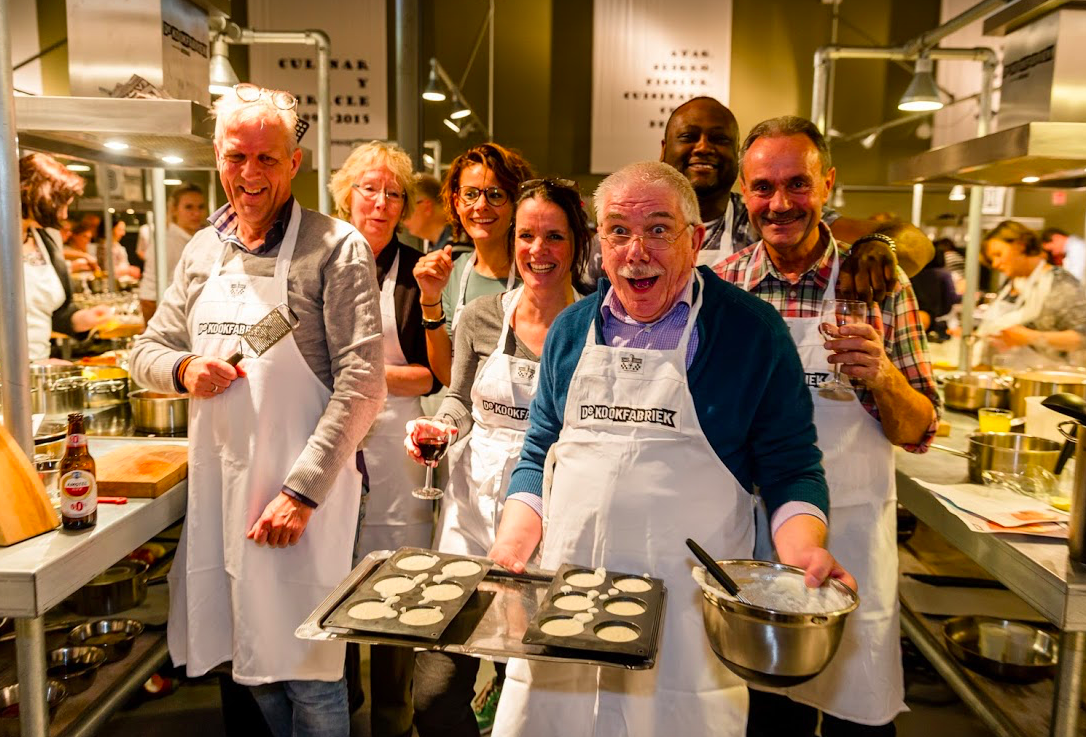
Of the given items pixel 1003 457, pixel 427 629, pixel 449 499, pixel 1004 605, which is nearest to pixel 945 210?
pixel 1004 605

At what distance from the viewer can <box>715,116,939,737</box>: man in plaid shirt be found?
2.17 metres

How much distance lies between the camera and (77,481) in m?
1.93

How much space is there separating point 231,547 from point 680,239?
1456 millimetres

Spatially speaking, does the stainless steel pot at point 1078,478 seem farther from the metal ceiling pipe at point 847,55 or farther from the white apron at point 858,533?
the metal ceiling pipe at point 847,55

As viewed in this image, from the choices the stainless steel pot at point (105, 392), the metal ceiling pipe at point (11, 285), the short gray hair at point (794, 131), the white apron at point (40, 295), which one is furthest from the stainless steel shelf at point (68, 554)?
the white apron at point (40, 295)

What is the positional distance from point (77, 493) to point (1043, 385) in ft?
11.0

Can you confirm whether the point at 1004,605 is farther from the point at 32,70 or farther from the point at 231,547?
the point at 32,70

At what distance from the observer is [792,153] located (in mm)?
2146

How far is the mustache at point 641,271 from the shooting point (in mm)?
1771

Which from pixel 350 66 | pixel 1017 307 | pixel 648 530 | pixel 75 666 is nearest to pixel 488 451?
pixel 648 530

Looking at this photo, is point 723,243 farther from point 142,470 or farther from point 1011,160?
point 142,470

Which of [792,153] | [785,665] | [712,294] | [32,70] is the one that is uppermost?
[32,70]

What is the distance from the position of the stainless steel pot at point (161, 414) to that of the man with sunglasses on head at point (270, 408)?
0.57 metres

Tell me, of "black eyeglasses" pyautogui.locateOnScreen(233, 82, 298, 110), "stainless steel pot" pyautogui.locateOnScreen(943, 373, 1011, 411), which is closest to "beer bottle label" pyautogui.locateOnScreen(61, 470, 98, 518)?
"black eyeglasses" pyautogui.locateOnScreen(233, 82, 298, 110)
